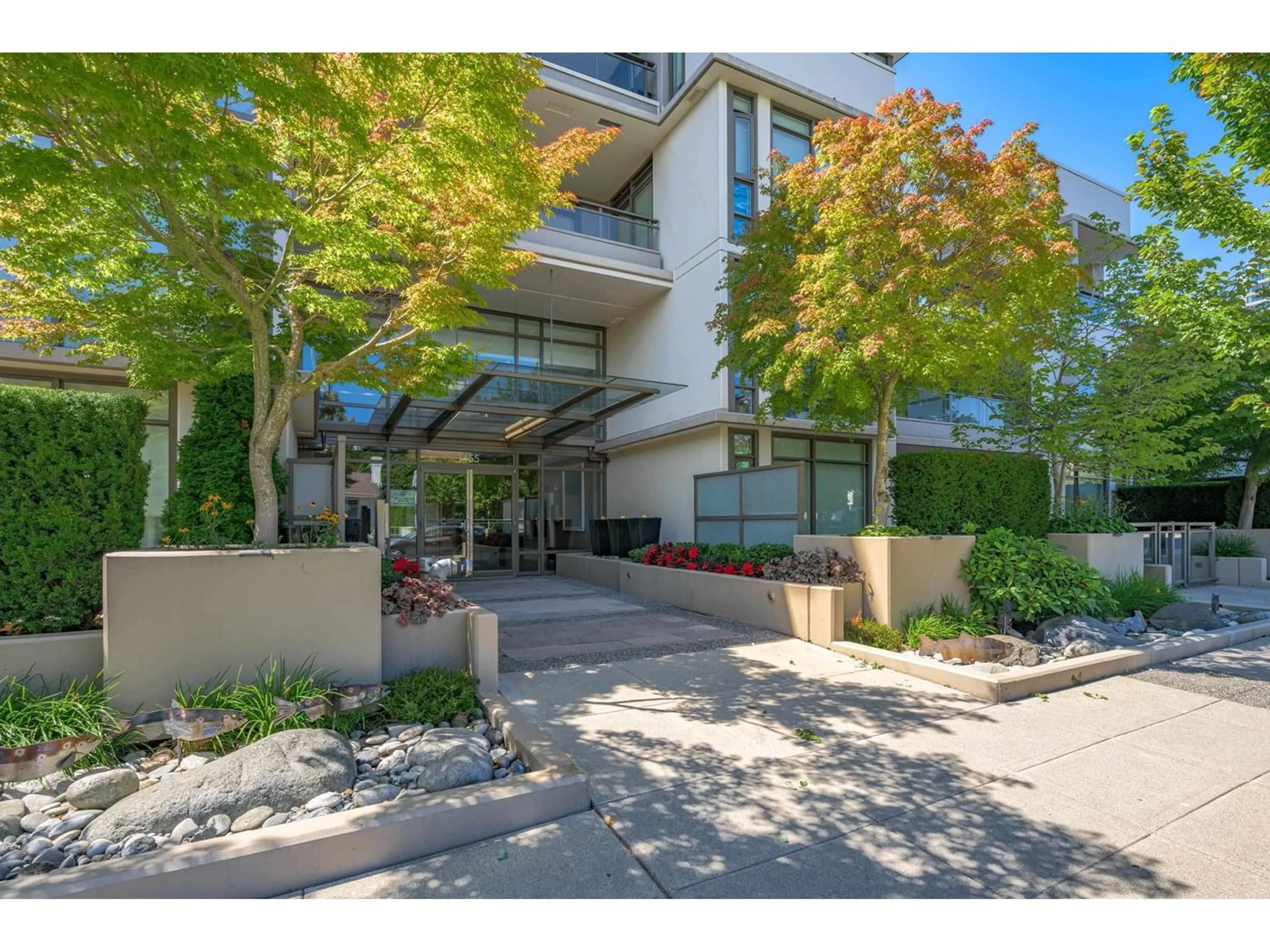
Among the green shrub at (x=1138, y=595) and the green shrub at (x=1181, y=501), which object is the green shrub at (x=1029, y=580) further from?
the green shrub at (x=1181, y=501)

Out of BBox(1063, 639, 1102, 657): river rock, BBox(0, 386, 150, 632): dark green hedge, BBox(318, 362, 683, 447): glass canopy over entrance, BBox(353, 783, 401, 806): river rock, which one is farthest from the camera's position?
BBox(318, 362, 683, 447): glass canopy over entrance

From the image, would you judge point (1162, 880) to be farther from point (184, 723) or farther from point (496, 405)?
point (496, 405)

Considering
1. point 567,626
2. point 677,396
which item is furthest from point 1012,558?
point 677,396

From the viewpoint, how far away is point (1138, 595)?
914cm

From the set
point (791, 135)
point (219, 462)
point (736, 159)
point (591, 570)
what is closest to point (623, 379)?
point (591, 570)

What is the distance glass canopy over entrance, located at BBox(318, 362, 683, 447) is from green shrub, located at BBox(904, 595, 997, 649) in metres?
6.48

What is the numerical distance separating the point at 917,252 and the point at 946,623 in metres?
4.69

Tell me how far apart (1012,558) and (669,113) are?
12057mm

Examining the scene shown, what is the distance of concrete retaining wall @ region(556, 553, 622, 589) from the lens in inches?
487

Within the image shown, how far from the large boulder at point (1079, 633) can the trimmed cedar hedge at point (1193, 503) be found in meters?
9.85

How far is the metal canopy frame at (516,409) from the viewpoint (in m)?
11.0

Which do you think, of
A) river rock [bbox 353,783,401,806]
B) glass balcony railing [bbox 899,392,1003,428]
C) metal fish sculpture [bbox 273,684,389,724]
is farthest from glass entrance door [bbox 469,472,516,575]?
river rock [bbox 353,783,401,806]

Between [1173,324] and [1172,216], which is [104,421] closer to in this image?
[1172,216]

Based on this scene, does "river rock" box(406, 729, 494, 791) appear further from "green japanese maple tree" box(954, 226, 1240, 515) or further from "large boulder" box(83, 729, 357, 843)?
"green japanese maple tree" box(954, 226, 1240, 515)
